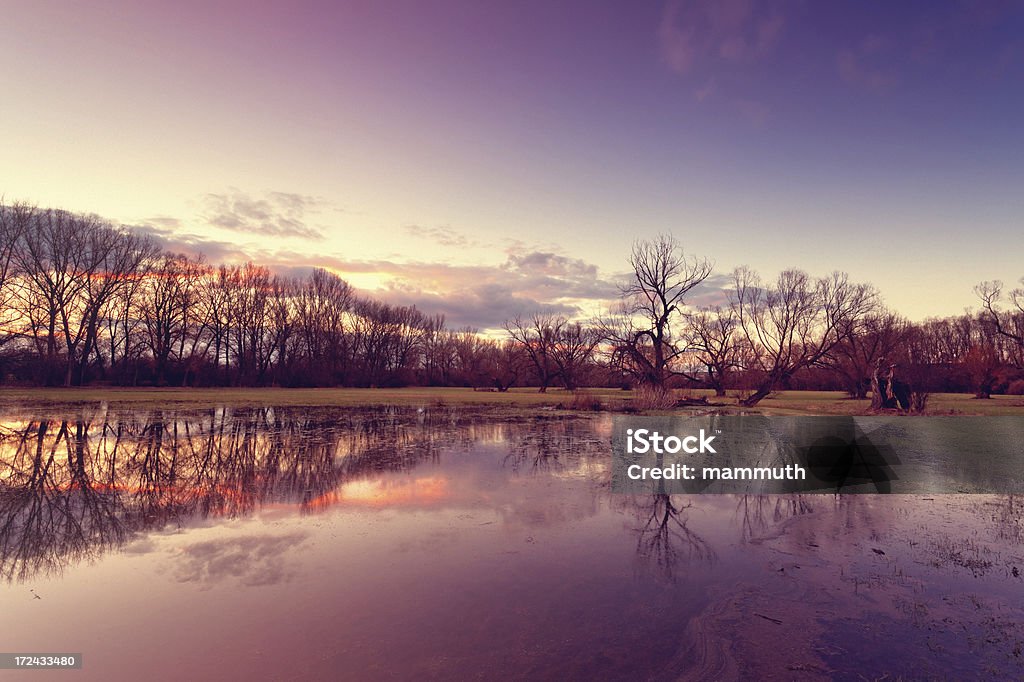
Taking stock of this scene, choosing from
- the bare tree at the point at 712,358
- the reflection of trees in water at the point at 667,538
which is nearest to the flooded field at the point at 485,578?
the reflection of trees in water at the point at 667,538

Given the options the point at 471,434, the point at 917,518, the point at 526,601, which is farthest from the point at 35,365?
the point at 917,518

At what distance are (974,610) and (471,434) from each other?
17935 millimetres

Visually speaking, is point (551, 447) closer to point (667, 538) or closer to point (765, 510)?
point (765, 510)

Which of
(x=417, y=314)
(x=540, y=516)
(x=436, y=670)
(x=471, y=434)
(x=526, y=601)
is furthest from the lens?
(x=417, y=314)

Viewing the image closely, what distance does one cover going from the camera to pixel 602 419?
29.3 m

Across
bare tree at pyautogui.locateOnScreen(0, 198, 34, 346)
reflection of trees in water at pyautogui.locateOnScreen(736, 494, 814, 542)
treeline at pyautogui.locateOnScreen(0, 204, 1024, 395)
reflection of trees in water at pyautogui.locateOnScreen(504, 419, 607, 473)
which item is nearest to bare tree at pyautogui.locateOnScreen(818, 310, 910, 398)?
treeline at pyautogui.locateOnScreen(0, 204, 1024, 395)

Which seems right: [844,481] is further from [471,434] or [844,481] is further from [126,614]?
[126,614]

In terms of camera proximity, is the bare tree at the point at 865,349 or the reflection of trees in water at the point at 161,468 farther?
the bare tree at the point at 865,349

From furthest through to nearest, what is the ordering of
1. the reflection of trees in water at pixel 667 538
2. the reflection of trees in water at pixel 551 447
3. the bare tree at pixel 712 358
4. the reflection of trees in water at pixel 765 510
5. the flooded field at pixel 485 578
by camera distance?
the bare tree at pixel 712 358 < the reflection of trees in water at pixel 551 447 < the reflection of trees in water at pixel 765 510 < the reflection of trees in water at pixel 667 538 < the flooded field at pixel 485 578

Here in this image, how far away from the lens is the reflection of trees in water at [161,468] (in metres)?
8.90

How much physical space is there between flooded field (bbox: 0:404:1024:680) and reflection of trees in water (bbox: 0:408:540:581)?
10 cm

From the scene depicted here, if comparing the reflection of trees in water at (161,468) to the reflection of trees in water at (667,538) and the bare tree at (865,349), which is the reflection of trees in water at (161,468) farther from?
the bare tree at (865,349)

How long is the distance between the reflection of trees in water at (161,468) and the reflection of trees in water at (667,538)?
6.67 m

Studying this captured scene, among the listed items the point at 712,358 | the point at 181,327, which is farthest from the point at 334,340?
Answer: the point at 712,358
